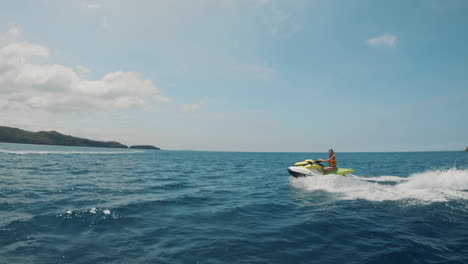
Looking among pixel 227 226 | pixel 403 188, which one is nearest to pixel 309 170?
pixel 403 188

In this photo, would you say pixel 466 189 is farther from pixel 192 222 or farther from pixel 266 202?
pixel 192 222

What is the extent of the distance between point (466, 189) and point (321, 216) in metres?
13.3

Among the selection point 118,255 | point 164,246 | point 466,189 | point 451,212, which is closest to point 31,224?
Result: point 118,255

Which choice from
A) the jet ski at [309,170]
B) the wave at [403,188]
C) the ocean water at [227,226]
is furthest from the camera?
the jet ski at [309,170]

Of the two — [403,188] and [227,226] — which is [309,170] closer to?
[403,188]

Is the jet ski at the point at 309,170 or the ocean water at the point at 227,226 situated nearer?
the ocean water at the point at 227,226

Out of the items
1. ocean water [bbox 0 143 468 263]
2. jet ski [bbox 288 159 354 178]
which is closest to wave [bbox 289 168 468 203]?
ocean water [bbox 0 143 468 263]

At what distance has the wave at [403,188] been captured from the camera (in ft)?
42.9

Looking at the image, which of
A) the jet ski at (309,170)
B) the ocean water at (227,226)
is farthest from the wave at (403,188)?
the jet ski at (309,170)

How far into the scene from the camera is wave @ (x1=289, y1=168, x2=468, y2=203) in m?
13.1

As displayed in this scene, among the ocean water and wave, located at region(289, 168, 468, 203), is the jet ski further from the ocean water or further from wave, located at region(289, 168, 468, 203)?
the ocean water

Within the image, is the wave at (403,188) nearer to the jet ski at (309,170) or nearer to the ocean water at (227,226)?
the ocean water at (227,226)

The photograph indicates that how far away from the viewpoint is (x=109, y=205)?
10469 mm

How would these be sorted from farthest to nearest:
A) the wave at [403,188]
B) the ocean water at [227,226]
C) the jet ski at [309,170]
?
1. the jet ski at [309,170]
2. the wave at [403,188]
3. the ocean water at [227,226]
